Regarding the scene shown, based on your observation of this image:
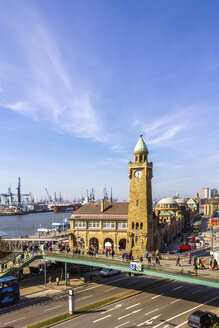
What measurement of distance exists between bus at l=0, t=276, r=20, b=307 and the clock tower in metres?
29.2

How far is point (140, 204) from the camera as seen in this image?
65062mm

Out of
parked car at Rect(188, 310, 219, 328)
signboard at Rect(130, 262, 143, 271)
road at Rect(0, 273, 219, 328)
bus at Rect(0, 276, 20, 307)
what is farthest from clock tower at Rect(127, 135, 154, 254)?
parked car at Rect(188, 310, 219, 328)

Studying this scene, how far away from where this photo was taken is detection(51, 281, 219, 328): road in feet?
110

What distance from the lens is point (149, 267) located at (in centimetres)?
3897

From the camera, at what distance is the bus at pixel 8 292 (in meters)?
39.6

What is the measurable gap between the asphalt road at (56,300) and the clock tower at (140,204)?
10585mm

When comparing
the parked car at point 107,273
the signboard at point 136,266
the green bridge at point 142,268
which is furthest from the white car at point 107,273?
the signboard at point 136,266

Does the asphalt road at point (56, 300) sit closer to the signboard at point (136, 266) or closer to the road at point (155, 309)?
the road at point (155, 309)

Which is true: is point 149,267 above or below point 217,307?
above

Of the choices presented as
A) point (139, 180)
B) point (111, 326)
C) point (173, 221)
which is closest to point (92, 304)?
point (111, 326)

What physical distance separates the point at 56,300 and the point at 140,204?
97.4ft

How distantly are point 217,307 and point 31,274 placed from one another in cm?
3802

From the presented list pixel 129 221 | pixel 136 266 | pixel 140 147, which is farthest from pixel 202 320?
pixel 140 147

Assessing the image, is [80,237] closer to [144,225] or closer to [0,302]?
[144,225]
